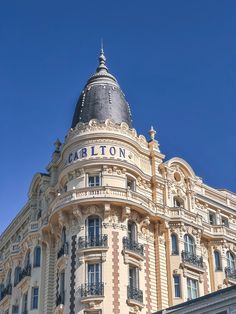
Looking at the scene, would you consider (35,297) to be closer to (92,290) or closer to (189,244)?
(92,290)

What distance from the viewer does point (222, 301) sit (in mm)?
37250


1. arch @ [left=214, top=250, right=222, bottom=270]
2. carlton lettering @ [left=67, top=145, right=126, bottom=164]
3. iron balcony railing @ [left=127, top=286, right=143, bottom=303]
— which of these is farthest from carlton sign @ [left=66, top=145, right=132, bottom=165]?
arch @ [left=214, top=250, right=222, bottom=270]

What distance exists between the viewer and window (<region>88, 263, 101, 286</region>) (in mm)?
53625

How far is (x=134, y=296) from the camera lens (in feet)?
177

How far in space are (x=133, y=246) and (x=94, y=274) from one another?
4249 mm

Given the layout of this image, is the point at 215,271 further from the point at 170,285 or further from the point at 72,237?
the point at 72,237

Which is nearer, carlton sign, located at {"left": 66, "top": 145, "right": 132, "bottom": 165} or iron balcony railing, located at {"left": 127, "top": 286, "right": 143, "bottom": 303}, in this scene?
iron balcony railing, located at {"left": 127, "top": 286, "right": 143, "bottom": 303}

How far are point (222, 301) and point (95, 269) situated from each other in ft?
61.4

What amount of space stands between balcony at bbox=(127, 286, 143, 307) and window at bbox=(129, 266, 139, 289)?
0.47 m

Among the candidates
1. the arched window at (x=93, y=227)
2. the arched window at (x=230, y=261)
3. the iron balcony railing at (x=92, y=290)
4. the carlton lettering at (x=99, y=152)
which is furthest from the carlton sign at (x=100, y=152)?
the arched window at (x=230, y=261)

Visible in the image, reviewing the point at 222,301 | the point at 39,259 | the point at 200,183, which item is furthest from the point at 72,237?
the point at 222,301

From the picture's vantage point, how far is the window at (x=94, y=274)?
176ft

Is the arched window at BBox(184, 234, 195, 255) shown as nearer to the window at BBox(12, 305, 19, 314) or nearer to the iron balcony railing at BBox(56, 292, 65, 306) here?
the iron balcony railing at BBox(56, 292, 65, 306)

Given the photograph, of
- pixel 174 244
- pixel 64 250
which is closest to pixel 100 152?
pixel 64 250
